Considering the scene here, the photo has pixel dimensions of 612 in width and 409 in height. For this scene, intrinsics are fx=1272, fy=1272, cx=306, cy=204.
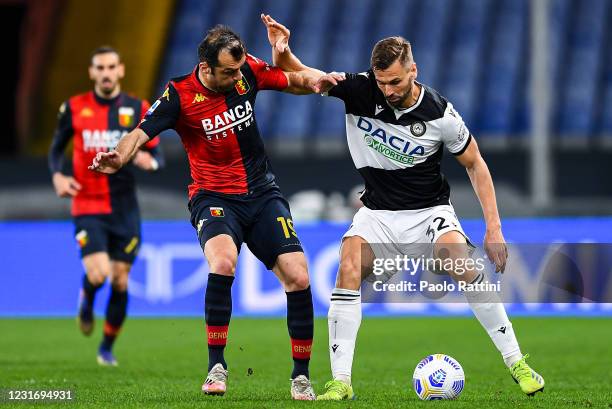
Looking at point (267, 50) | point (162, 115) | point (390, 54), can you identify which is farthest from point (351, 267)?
point (267, 50)

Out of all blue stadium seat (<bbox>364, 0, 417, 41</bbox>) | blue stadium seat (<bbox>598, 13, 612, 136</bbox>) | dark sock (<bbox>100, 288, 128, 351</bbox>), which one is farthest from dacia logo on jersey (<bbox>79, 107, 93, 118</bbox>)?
blue stadium seat (<bbox>364, 0, 417, 41</bbox>)

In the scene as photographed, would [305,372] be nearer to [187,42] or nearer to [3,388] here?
[3,388]

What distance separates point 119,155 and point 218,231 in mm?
761

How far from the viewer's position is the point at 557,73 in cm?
2516

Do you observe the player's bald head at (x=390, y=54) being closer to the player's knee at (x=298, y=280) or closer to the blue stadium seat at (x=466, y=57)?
the player's knee at (x=298, y=280)

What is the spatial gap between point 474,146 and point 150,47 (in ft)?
61.9

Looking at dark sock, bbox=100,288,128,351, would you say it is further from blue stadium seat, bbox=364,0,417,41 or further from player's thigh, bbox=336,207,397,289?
blue stadium seat, bbox=364,0,417,41

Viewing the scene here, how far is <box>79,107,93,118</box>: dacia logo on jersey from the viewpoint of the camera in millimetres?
10688

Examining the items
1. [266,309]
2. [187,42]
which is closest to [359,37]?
[187,42]

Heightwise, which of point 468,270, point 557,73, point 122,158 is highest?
point 557,73

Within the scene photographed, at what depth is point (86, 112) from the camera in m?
10.7

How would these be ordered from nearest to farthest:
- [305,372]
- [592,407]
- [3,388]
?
1. [592,407]
2. [305,372]
3. [3,388]

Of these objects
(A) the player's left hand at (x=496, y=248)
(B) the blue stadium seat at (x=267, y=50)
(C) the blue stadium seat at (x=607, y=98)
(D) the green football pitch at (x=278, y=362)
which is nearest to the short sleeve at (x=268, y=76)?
(A) the player's left hand at (x=496, y=248)

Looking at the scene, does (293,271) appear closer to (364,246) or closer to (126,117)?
(364,246)
